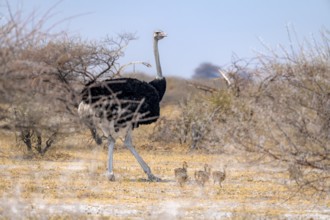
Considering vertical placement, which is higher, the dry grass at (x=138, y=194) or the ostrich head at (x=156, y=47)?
the ostrich head at (x=156, y=47)

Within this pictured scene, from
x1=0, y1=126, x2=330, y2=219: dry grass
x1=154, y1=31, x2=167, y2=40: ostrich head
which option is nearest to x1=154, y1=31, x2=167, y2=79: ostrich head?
x1=154, y1=31, x2=167, y2=40: ostrich head

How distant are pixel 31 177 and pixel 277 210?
5429 millimetres

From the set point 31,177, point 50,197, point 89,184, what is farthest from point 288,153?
point 31,177

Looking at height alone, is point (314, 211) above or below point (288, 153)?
below

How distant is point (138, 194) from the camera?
525 inches

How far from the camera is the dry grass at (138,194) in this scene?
10.7m

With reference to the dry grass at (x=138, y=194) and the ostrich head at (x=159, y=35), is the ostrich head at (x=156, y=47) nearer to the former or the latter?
the ostrich head at (x=159, y=35)

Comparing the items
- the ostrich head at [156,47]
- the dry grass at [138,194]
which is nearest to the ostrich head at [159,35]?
the ostrich head at [156,47]

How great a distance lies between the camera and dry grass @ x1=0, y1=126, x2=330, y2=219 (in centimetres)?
1071

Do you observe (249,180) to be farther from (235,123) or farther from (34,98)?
(34,98)

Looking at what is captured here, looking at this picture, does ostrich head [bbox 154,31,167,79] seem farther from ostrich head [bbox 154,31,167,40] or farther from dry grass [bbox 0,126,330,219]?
dry grass [bbox 0,126,330,219]

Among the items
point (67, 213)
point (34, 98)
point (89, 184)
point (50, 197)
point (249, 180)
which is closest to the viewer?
point (34, 98)

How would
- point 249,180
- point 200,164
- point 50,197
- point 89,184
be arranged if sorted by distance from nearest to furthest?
point 50,197 < point 89,184 < point 249,180 < point 200,164

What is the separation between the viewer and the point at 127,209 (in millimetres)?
11609
